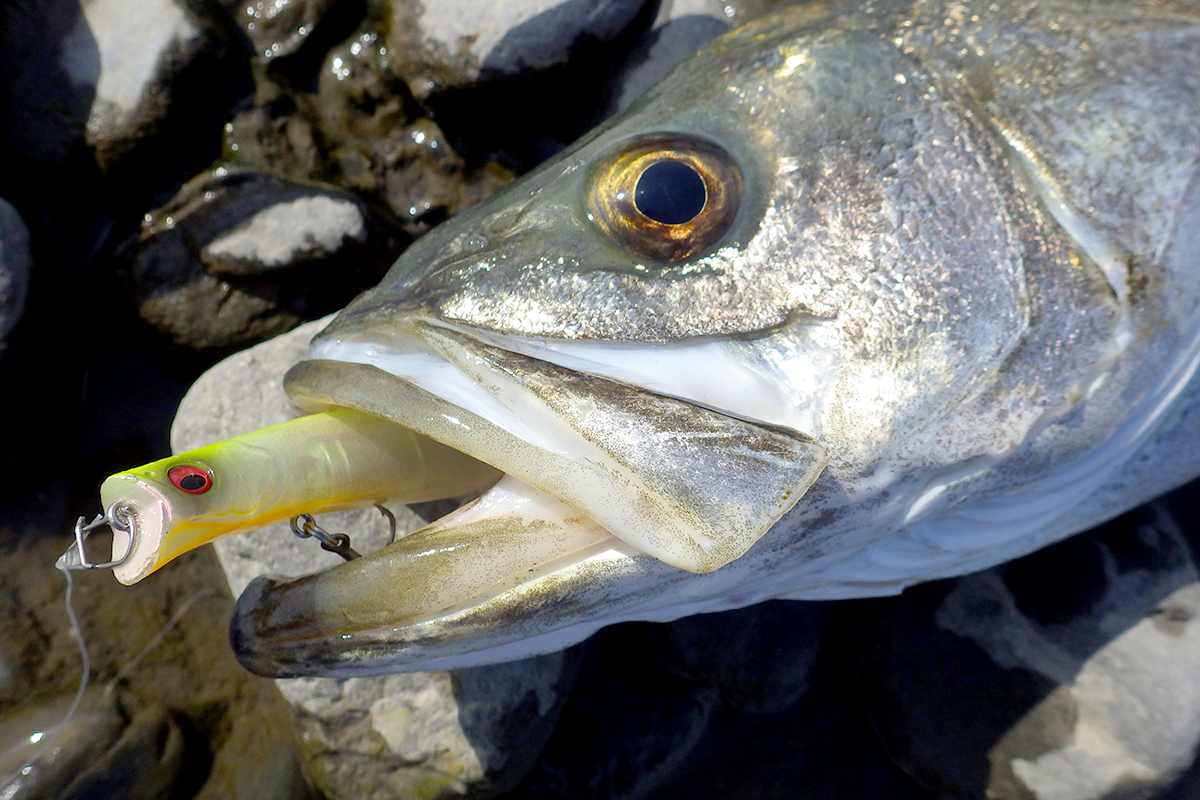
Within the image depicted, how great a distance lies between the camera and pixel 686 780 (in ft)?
7.57

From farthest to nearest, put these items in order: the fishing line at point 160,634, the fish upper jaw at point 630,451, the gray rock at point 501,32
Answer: the gray rock at point 501,32, the fishing line at point 160,634, the fish upper jaw at point 630,451

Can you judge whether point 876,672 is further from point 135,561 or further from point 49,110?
point 49,110

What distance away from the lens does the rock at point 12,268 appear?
6.63 feet

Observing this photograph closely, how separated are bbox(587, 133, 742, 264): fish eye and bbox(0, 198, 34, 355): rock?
1821 mm

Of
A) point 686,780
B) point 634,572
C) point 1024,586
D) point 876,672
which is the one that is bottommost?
point 686,780

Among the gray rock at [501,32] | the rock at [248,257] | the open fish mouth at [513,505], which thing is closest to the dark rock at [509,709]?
the open fish mouth at [513,505]

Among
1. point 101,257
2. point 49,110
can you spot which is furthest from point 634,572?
point 49,110

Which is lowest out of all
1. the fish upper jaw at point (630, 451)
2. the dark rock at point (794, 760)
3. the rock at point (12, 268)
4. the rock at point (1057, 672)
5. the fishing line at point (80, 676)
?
the dark rock at point (794, 760)

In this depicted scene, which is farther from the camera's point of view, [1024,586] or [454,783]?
[1024,586]

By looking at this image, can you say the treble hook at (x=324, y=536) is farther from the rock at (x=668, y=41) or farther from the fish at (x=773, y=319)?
the rock at (x=668, y=41)

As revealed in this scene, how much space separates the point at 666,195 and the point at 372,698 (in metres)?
1.62

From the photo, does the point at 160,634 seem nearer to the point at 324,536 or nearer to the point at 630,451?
the point at 324,536

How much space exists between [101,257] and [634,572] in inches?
91.0

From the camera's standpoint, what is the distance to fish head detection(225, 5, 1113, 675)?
3.63 ft
